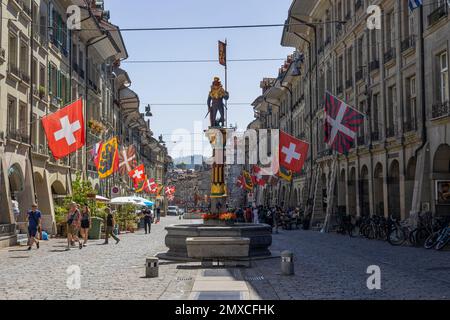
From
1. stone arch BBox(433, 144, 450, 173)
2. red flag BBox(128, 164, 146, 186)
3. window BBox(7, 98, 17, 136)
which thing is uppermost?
window BBox(7, 98, 17, 136)

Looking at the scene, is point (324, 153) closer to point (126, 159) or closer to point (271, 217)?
point (271, 217)

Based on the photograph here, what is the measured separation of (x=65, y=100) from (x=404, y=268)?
27.6 meters

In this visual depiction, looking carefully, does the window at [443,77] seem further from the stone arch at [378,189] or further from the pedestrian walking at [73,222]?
the pedestrian walking at [73,222]

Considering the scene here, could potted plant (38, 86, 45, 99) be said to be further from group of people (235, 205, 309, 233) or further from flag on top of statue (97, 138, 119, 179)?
group of people (235, 205, 309, 233)

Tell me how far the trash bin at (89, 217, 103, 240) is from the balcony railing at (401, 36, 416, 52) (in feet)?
53.5

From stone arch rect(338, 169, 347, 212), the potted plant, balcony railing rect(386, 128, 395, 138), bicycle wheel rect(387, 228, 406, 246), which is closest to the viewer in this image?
bicycle wheel rect(387, 228, 406, 246)

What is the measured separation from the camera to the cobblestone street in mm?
12570

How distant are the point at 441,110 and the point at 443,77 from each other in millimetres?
1362

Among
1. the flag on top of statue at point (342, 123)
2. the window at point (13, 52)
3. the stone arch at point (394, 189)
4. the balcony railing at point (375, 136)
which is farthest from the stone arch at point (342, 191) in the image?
the window at point (13, 52)

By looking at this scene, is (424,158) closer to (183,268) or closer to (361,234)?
(361,234)

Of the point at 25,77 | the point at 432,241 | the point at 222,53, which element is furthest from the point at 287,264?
the point at 25,77

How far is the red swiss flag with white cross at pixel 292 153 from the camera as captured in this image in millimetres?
35469

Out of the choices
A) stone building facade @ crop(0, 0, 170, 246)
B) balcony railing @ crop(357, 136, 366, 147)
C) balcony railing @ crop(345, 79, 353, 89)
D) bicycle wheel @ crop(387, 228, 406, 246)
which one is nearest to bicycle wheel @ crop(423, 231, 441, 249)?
bicycle wheel @ crop(387, 228, 406, 246)

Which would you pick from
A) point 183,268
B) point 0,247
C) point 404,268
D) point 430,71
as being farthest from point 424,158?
point 0,247
